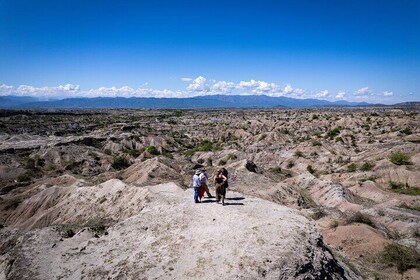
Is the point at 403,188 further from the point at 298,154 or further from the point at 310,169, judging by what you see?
the point at 298,154

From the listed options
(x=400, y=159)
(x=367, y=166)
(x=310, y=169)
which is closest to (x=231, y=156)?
(x=310, y=169)

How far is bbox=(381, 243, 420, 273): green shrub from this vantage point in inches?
670

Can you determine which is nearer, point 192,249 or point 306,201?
point 192,249

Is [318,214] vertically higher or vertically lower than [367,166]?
higher

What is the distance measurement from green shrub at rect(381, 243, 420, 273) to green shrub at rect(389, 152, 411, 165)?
2785cm

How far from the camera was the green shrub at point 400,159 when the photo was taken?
1691 inches

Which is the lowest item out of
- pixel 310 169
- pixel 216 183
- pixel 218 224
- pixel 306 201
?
pixel 310 169

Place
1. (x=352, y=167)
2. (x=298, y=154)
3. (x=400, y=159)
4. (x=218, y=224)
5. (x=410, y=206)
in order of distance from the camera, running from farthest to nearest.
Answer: (x=298, y=154), (x=352, y=167), (x=400, y=159), (x=410, y=206), (x=218, y=224)

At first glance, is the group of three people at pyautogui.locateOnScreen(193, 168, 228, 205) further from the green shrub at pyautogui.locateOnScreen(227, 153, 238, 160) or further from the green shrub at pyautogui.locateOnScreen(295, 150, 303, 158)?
the green shrub at pyautogui.locateOnScreen(295, 150, 303, 158)

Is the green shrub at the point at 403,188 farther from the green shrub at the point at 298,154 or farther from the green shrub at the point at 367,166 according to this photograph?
the green shrub at the point at 298,154

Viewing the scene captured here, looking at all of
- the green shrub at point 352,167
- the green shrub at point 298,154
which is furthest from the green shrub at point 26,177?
the green shrub at point 352,167

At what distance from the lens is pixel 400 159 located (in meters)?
43.5

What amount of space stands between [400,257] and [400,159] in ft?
99.6

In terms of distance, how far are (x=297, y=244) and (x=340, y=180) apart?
103 ft
